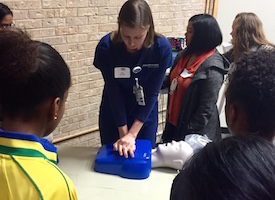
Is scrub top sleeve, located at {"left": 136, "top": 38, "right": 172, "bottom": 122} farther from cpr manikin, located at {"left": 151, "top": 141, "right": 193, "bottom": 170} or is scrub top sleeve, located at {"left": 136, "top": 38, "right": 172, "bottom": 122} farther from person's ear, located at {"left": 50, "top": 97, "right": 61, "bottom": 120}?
person's ear, located at {"left": 50, "top": 97, "right": 61, "bottom": 120}

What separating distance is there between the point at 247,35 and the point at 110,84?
1.20 metres

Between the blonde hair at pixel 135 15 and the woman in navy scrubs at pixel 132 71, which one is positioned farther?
the woman in navy scrubs at pixel 132 71

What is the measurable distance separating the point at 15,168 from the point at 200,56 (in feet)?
4.58

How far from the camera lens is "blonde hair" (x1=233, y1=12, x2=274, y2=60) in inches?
93.4

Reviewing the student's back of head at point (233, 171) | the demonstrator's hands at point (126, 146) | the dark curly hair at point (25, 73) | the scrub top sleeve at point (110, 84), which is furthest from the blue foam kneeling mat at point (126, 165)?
the student's back of head at point (233, 171)

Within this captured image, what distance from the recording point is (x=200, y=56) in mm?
1938

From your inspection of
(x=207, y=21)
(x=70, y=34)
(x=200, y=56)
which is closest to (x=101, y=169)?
(x=200, y=56)

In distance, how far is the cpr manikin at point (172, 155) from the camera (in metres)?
1.45

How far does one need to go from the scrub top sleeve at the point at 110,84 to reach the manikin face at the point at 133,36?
0.12 m

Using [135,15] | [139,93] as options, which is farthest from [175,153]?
[135,15]

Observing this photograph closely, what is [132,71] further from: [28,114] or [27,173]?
[27,173]

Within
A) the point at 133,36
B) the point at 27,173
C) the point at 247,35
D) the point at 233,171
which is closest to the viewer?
the point at 233,171

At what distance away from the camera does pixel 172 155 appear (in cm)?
146

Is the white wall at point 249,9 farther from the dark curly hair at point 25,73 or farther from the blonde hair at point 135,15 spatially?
the dark curly hair at point 25,73
